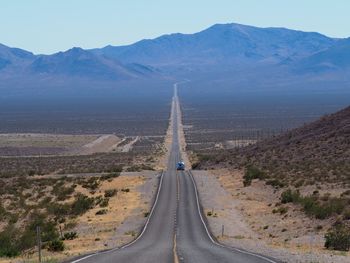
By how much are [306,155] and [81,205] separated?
31234mm

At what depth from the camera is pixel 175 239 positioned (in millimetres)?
35750

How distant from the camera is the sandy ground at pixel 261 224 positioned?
2912cm

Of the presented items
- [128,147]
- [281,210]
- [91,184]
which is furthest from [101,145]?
[281,210]

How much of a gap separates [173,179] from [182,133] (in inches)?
3833

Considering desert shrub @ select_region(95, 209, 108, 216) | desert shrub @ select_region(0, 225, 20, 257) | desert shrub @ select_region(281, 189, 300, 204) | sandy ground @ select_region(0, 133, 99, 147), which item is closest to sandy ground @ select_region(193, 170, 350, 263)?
desert shrub @ select_region(281, 189, 300, 204)

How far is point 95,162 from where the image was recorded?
106 m

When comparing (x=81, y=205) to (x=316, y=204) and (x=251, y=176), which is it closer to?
(x=316, y=204)

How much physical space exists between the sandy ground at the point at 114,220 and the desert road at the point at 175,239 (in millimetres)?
892

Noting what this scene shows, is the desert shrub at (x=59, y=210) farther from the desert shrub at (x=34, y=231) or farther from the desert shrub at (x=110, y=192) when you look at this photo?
the desert shrub at (x=110, y=192)

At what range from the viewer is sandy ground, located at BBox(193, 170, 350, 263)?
1147 inches

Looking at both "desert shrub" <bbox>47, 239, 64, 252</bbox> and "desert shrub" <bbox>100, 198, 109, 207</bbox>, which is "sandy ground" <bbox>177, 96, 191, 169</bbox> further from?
"desert shrub" <bbox>47, 239, 64, 252</bbox>

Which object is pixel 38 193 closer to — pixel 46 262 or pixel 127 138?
pixel 46 262

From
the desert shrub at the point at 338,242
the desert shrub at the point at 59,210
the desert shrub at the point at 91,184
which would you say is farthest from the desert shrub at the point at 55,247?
the desert shrub at the point at 91,184

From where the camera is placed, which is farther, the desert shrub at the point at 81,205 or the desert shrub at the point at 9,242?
the desert shrub at the point at 81,205
